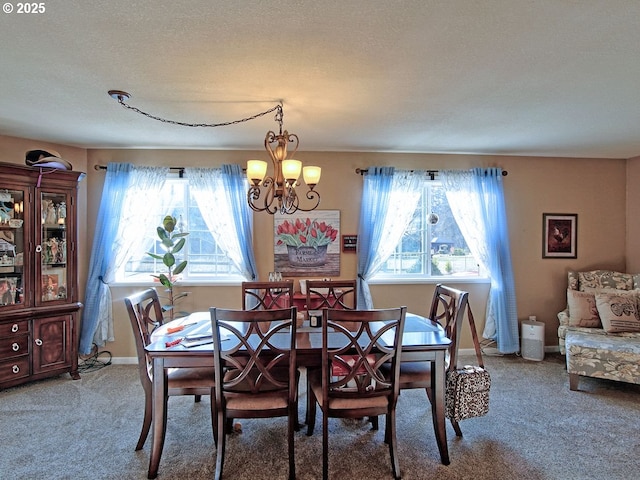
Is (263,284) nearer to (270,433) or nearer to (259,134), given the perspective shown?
(270,433)

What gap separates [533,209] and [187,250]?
169 inches

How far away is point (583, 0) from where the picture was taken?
154 cm

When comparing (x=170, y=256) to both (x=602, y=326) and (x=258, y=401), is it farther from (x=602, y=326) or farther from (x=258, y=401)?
(x=602, y=326)

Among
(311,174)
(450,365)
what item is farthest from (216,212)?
(450,365)

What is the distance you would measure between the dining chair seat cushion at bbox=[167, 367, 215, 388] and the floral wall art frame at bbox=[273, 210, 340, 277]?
6.23 ft

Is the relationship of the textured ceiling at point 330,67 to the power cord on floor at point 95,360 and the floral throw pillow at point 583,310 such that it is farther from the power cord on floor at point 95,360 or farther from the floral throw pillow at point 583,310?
the power cord on floor at point 95,360

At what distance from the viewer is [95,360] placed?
13.3 ft

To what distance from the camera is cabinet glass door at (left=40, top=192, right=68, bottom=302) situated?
3.49m

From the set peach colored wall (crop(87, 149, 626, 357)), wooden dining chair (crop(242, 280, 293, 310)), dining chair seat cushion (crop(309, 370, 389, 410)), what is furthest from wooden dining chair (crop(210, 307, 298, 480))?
peach colored wall (crop(87, 149, 626, 357))

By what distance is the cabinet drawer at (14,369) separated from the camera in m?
3.22

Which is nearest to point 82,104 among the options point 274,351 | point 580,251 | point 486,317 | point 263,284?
point 263,284

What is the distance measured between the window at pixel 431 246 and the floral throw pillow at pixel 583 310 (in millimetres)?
967

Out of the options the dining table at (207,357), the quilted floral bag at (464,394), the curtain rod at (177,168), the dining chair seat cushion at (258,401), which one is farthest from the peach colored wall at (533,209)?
the dining chair seat cushion at (258,401)

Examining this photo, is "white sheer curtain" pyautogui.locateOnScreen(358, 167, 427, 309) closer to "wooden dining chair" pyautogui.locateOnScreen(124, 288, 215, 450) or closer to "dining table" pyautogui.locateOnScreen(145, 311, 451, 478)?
"dining table" pyautogui.locateOnScreen(145, 311, 451, 478)
